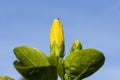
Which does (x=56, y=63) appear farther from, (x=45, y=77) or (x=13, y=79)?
(x=13, y=79)

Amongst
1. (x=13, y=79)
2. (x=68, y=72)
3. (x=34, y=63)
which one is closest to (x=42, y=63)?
→ (x=34, y=63)

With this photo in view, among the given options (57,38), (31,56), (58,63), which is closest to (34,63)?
(31,56)

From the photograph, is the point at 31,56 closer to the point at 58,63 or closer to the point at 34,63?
the point at 34,63

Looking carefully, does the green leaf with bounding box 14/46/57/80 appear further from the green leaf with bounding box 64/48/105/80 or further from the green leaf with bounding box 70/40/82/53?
the green leaf with bounding box 70/40/82/53

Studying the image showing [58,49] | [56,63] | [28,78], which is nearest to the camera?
[28,78]

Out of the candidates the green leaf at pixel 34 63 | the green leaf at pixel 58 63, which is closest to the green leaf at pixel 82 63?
the green leaf at pixel 58 63
